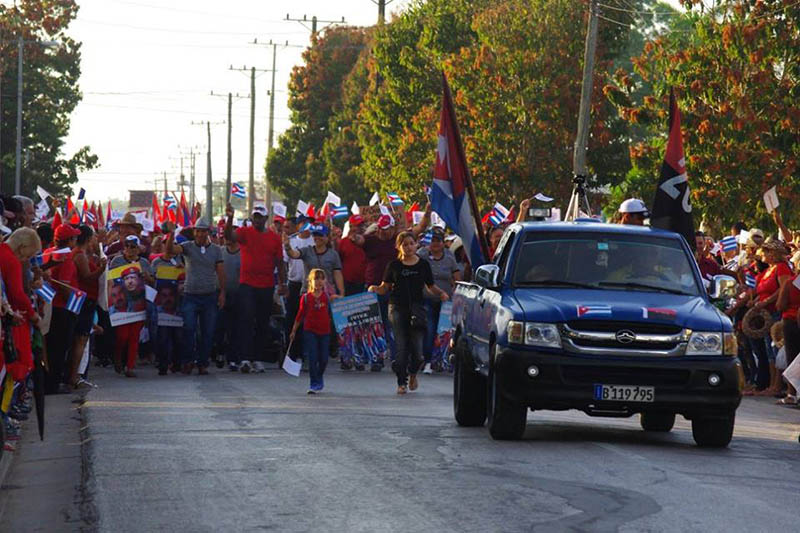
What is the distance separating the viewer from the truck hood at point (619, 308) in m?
13.0

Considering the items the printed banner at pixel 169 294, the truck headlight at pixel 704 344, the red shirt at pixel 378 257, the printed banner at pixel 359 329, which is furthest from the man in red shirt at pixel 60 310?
the truck headlight at pixel 704 344

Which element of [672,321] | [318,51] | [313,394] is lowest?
[313,394]

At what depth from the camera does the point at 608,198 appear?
58656mm

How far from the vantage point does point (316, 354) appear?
19.9 m

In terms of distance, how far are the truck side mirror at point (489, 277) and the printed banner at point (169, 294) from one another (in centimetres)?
980

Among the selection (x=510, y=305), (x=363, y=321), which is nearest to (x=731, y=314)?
(x=363, y=321)

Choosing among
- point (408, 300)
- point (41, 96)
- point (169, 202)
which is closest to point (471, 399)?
point (408, 300)

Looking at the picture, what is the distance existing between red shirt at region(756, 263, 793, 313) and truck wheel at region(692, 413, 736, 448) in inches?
271

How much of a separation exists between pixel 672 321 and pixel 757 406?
6519 millimetres

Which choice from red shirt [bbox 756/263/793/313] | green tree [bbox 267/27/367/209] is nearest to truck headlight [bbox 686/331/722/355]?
red shirt [bbox 756/263/793/313]

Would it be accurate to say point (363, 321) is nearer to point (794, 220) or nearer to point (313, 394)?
Result: point (313, 394)

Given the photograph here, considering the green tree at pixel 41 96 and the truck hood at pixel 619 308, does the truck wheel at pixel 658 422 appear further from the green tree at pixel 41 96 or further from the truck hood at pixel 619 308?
the green tree at pixel 41 96

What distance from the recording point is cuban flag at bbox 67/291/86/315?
63.1 ft

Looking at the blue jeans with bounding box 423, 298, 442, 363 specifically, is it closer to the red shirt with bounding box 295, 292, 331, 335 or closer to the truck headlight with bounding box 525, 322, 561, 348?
the red shirt with bounding box 295, 292, 331, 335
